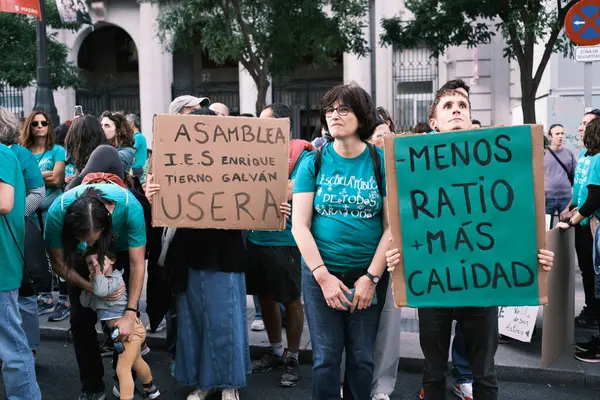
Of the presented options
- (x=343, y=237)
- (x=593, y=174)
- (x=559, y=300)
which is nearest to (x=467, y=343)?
(x=343, y=237)

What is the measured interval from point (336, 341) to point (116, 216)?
1.51 meters

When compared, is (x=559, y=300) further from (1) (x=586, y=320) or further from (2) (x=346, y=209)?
(2) (x=346, y=209)

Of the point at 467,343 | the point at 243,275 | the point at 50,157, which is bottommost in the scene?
the point at 467,343

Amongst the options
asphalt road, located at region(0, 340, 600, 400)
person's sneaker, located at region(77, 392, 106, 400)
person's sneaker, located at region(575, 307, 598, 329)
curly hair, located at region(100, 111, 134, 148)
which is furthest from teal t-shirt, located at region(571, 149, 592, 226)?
curly hair, located at region(100, 111, 134, 148)

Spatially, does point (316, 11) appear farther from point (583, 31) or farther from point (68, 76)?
point (68, 76)

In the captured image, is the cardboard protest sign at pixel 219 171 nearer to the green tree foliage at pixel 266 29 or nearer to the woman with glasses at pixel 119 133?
the woman with glasses at pixel 119 133

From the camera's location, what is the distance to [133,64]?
2283 cm

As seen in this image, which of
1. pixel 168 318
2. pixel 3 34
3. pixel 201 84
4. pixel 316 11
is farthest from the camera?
pixel 201 84

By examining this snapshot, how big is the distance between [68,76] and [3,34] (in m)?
2.15

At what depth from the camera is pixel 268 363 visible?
15.3 feet

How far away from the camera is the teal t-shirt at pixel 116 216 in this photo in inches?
142

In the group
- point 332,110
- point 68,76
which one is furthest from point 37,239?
point 68,76

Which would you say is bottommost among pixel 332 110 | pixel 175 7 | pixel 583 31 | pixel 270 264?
pixel 270 264

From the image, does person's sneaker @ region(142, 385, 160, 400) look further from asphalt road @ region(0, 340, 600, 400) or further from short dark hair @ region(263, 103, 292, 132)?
short dark hair @ region(263, 103, 292, 132)
